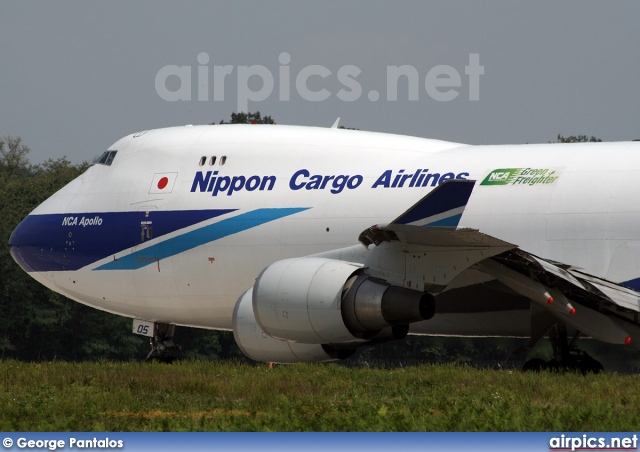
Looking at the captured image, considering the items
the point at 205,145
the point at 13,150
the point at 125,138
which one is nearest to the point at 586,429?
the point at 205,145

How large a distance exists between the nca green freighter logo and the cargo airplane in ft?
0.12

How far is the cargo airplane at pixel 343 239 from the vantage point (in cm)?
1802

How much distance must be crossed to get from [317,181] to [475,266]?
3826mm

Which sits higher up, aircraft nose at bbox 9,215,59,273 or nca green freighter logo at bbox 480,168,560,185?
nca green freighter logo at bbox 480,168,560,185

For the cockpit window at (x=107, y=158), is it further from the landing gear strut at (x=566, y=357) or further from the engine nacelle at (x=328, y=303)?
the landing gear strut at (x=566, y=357)

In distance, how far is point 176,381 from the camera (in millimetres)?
18281

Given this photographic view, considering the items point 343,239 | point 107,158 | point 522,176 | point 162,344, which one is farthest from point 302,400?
point 107,158

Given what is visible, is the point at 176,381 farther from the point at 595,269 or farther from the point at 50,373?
the point at 595,269

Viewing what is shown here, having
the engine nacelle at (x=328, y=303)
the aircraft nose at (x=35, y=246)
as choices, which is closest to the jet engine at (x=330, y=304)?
the engine nacelle at (x=328, y=303)

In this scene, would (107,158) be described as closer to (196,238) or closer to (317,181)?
(196,238)

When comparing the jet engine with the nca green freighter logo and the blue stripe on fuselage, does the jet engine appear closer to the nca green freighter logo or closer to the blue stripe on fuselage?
the blue stripe on fuselage

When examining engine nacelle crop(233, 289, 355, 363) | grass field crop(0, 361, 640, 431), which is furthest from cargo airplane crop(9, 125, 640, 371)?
grass field crop(0, 361, 640, 431)

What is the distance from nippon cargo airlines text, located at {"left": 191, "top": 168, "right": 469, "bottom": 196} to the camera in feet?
66.1

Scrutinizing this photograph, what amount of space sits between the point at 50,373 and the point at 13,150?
78.1 m
